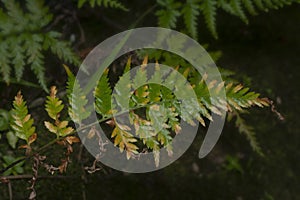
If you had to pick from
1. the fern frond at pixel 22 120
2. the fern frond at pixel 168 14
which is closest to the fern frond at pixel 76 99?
the fern frond at pixel 22 120

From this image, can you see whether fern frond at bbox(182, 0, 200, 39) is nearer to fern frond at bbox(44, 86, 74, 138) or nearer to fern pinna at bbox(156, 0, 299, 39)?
fern pinna at bbox(156, 0, 299, 39)

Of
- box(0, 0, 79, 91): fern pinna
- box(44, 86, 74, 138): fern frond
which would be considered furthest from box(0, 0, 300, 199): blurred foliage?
box(44, 86, 74, 138): fern frond

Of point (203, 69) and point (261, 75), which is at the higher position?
point (203, 69)

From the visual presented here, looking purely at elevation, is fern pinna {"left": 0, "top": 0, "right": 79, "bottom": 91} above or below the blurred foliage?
above

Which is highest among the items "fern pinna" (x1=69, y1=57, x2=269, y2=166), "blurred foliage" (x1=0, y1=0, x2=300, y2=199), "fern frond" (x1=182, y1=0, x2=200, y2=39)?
"fern pinna" (x1=69, y1=57, x2=269, y2=166)

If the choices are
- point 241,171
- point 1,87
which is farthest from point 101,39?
point 241,171

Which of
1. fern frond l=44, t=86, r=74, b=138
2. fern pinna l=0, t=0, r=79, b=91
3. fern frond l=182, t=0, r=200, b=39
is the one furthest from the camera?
fern frond l=182, t=0, r=200, b=39

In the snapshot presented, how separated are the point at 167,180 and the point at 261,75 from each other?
33.6 inches

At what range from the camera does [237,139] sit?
242 centimetres

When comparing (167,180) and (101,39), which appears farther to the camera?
(101,39)

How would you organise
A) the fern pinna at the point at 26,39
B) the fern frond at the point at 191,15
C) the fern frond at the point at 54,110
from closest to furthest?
the fern frond at the point at 54,110 < the fern pinna at the point at 26,39 < the fern frond at the point at 191,15

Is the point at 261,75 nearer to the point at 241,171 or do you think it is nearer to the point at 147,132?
the point at 241,171

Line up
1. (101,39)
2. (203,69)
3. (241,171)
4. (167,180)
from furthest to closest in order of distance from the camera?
(101,39) → (241,171) → (167,180) → (203,69)

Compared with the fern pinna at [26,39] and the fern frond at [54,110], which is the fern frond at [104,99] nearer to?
the fern frond at [54,110]
